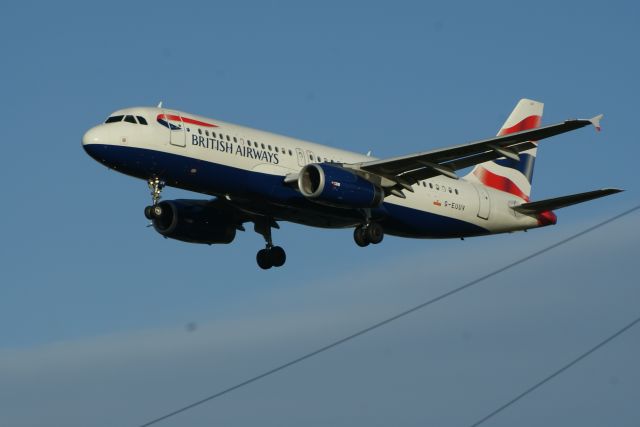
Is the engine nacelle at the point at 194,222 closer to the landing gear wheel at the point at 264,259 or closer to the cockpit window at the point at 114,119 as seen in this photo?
the landing gear wheel at the point at 264,259

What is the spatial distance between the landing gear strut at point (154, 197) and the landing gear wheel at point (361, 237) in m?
8.56

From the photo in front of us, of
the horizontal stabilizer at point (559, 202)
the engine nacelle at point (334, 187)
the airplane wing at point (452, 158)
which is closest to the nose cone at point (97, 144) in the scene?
the engine nacelle at point (334, 187)

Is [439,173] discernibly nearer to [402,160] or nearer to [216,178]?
[402,160]

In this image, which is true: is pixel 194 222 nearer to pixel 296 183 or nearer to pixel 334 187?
pixel 296 183

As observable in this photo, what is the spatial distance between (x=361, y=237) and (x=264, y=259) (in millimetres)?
6274

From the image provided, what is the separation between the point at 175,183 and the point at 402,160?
9.51 m

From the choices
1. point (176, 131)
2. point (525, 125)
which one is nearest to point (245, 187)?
point (176, 131)

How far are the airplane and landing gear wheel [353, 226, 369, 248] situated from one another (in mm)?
43

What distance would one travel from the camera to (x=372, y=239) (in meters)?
63.4

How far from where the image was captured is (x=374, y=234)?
63.4 m

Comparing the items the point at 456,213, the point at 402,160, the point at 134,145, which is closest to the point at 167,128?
the point at 134,145

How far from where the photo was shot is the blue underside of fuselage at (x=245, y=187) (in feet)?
192

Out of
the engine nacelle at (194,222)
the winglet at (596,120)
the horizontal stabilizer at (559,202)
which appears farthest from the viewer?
the engine nacelle at (194,222)

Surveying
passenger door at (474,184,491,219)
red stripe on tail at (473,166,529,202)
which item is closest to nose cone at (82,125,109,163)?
passenger door at (474,184,491,219)
